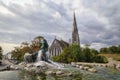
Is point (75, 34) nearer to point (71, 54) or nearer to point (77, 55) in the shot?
point (71, 54)

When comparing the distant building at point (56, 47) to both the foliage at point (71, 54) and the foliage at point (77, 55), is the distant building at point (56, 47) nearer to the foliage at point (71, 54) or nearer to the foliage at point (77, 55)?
the foliage at point (77, 55)

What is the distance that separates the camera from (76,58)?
79.6 meters

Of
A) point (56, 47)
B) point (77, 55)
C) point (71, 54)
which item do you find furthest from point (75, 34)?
point (77, 55)

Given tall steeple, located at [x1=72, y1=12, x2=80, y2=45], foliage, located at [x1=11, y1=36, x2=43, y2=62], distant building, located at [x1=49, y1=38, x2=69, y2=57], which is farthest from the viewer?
tall steeple, located at [x1=72, y1=12, x2=80, y2=45]

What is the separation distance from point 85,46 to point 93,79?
58099 mm

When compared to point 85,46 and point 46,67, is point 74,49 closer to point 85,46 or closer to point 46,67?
point 85,46

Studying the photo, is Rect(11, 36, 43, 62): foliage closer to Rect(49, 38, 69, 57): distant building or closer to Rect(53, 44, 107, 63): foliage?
Rect(53, 44, 107, 63): foliage

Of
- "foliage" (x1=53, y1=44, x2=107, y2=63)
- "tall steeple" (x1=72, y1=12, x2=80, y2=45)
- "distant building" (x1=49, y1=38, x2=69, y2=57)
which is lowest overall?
"foliage" (x1=53, y1=44, x2=107, y2=63)

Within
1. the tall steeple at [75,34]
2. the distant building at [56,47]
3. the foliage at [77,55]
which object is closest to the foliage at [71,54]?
the foliage at [77,55]

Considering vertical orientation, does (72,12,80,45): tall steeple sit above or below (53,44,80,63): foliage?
above

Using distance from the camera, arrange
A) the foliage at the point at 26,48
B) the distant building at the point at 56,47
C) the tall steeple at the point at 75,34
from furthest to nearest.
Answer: the tall steeple at the point at 75,34, the distant building at the point at 56,47, the foliage at the point at 26,48

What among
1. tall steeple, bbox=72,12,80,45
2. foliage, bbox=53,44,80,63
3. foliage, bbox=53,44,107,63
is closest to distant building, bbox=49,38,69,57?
tall steeple, bbox=72,12,80,45

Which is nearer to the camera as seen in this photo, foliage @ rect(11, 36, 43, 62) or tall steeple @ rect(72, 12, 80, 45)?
foliage @ rect(11, 36, 43, 62)

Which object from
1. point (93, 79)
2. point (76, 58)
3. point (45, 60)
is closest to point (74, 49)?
point (76, 58)
